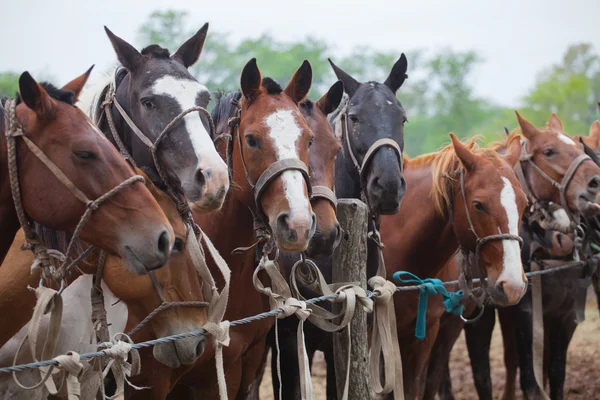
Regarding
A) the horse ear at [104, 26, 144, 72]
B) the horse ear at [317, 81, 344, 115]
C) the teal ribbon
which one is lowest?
the teal ribbon

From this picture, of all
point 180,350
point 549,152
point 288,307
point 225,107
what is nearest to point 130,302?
point 180,350

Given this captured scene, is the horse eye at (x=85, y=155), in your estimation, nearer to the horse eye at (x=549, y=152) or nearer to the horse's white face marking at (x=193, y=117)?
the horse's white face marking at (x=193, y=117)

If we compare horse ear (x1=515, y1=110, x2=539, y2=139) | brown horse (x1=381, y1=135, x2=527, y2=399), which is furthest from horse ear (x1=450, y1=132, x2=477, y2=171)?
horse ear (x1=515, y1=110, x2=539, y2=139)

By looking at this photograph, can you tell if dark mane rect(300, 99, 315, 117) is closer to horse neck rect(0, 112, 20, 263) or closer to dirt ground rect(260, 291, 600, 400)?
horse neck rect(0, 112, 20, 263)

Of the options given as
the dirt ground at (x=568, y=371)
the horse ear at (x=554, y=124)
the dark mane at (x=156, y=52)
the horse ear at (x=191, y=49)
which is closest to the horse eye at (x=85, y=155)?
the dark mane at (x=156, y=52)

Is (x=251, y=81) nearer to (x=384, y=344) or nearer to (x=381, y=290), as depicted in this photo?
(x=381, y=290)

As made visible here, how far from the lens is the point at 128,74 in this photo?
3.71m

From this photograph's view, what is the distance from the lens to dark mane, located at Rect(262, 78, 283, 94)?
4036mm

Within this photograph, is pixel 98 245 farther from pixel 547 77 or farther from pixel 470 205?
pixel 547 77

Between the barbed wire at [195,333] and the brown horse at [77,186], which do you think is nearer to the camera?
the barbed wire at [195,333]

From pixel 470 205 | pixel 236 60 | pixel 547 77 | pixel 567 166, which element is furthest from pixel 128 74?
pixel 236 60

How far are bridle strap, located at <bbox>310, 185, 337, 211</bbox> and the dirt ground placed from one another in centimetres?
388

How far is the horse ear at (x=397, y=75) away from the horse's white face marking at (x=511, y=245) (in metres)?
1.08

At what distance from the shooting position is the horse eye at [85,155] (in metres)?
2.67
